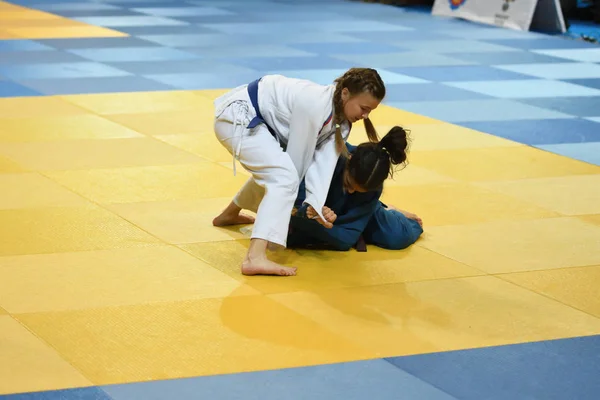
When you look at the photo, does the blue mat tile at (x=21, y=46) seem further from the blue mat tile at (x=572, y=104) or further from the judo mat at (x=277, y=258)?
the blue mat tile at (x=572, y=104)

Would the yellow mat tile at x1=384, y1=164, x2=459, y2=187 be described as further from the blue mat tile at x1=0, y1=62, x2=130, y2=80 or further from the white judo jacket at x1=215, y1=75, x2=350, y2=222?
the blue mat tile at x1=0, y1=62, x2=130, y2=80

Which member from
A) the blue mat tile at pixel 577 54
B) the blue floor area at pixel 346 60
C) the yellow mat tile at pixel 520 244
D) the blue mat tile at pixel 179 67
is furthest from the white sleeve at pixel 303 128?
the blue mat tile at pixel 577 54

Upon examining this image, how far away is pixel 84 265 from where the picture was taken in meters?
6.36

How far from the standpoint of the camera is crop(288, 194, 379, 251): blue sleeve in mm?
6680

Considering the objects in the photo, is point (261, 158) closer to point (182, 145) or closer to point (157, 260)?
point (157, 260)

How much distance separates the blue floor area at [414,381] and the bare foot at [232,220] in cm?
228

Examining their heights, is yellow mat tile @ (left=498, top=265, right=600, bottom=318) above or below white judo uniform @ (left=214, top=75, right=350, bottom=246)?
below

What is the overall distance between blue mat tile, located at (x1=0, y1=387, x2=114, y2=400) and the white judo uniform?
5.97 feet

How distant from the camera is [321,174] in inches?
251

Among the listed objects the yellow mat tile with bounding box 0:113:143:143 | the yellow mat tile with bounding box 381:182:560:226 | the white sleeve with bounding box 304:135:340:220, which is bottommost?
the yellow mat tile with bounding box 0:113:143:143

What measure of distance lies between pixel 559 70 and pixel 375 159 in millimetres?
8741

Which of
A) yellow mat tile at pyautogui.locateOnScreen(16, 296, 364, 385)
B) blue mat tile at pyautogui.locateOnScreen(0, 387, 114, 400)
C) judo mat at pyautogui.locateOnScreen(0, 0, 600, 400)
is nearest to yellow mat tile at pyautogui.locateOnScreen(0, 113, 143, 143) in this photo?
judo mat at pyautogui.locateOnScreen(0, 0, 600, 400)

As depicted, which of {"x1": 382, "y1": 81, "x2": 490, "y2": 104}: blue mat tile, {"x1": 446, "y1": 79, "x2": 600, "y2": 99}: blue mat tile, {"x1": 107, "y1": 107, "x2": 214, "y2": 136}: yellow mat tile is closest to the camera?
{"x1": 107, "y1": 107, "x2": 214, "y2": 136}: yellow mat tile

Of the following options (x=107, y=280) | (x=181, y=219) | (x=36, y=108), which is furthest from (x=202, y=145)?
(x=107, y=280)
